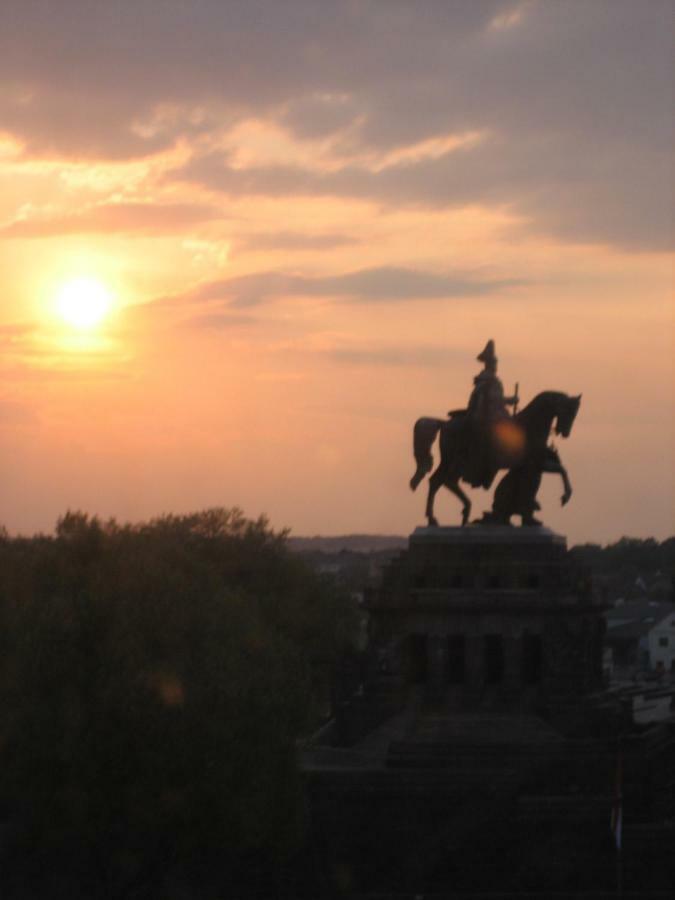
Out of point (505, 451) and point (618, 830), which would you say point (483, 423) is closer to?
point (505, 451)

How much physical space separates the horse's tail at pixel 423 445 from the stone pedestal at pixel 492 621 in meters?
1.90

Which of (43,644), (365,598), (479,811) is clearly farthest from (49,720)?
(365,598)

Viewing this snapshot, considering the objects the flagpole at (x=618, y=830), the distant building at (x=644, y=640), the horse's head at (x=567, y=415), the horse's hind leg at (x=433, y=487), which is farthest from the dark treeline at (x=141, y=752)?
the distant building at (x=644, y=640)

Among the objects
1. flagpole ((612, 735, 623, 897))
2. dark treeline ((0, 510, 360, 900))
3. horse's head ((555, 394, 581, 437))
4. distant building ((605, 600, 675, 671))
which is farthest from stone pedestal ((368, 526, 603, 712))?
distant building ((605, 600, 675, 671))

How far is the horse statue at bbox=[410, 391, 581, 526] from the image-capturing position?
199 feet

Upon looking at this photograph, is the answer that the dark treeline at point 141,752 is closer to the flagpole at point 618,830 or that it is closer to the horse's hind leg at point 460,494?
the flagpole at point 618,830

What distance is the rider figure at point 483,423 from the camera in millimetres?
60250

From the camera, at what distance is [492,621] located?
57781 millimetres

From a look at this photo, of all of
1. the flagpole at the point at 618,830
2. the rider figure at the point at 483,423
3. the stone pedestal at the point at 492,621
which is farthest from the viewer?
the rider figure at the point at 483,423

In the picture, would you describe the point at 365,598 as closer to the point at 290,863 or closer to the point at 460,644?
the point at 460,644

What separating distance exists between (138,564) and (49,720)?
11.4 m

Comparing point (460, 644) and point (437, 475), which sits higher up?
point (437, 475)

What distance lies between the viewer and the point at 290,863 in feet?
164

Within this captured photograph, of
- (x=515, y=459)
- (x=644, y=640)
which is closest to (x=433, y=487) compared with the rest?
(x=515, y=459)
